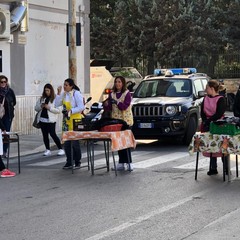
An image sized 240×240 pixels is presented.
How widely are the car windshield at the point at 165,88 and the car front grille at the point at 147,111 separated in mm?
1081

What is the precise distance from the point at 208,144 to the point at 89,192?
6.91ft

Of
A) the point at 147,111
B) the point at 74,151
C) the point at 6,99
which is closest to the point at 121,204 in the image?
the point at 74,151

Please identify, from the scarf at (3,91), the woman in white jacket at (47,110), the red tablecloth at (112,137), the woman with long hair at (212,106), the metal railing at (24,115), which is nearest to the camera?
the woman with long hair at (212,106)

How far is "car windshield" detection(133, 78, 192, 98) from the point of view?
16.0 metres

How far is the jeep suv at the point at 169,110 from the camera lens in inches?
586

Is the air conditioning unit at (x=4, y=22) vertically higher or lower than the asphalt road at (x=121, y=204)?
higher

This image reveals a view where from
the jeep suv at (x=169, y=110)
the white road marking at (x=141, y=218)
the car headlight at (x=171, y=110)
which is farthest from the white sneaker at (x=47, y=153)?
the white road marking at (x=141, y=218)

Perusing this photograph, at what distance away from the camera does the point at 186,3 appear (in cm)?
3200

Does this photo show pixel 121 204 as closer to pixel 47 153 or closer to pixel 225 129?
pixel 225 129

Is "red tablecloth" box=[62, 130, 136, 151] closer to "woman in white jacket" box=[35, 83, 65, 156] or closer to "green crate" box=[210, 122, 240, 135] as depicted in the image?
"green crate" box=[210, 122, 240, 135]

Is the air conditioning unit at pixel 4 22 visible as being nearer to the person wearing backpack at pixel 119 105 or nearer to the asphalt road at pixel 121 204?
the asphalt road at pixel 121 204

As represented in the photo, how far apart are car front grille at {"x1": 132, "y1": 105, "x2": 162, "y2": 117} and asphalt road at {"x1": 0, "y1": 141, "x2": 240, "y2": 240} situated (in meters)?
3.04

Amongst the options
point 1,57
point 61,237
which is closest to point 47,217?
point 61,237

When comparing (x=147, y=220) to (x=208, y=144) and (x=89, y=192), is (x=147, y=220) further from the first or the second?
(x=208, y=144)
